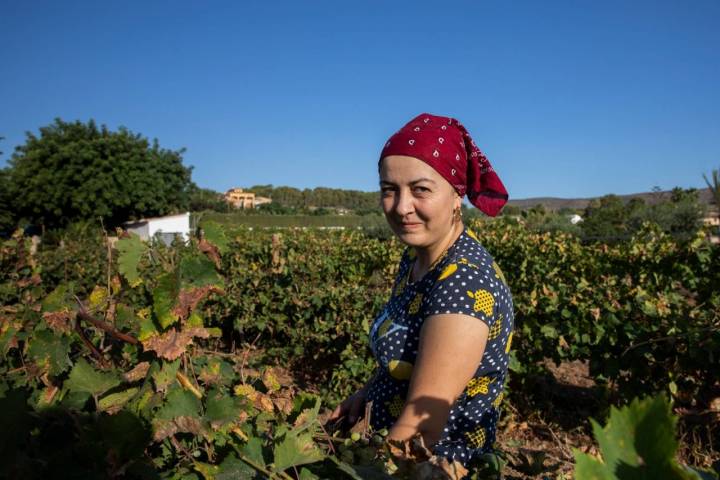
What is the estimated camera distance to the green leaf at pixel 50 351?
1.00m

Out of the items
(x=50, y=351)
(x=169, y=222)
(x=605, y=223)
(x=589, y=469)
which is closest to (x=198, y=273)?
(x=50, y=351)

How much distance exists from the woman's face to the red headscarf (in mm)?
24

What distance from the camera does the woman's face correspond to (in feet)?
5.02

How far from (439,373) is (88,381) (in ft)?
2.51

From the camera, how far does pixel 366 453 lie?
0.79 m

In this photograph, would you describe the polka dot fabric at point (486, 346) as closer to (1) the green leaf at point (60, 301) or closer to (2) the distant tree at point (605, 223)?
(1) the green leaf at point (60, 301)

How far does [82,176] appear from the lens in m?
35.6

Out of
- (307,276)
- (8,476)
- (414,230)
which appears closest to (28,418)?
(8,476)

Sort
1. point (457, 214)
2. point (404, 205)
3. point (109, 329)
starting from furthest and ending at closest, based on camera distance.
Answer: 1. point (457, 214)
2. point (404, 205)
3. point (109, 329)

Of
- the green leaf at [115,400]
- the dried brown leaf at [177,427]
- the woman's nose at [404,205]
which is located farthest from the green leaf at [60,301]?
the woman's nose at [404,205]

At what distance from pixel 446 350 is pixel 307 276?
5.17 m

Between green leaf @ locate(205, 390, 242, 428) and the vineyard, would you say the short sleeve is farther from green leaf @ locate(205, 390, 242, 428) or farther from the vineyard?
green leaf @ locate(205, 390, 242, 428)

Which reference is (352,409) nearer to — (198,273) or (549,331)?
(198,273)

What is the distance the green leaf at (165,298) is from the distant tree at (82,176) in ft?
120
